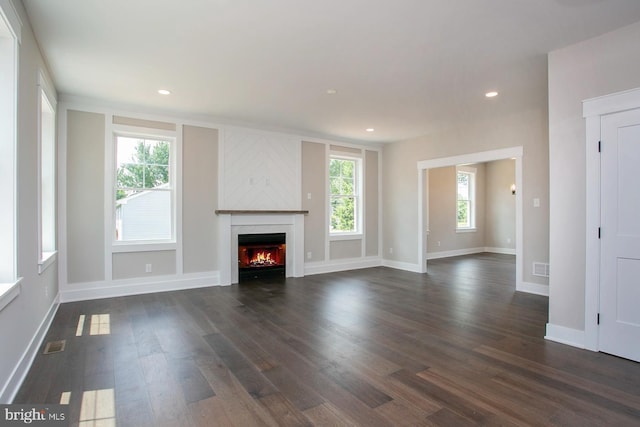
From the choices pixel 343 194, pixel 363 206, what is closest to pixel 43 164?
pixel 343 194

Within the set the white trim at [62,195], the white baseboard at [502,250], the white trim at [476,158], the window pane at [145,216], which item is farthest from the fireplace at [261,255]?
the white baseboard at [502,250]

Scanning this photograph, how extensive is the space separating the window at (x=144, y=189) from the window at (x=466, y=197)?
7.23 meters

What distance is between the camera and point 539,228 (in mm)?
4910

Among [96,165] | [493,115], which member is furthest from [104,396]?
[493,115]

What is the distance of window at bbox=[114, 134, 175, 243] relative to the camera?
4.86 m

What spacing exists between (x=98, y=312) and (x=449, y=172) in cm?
808

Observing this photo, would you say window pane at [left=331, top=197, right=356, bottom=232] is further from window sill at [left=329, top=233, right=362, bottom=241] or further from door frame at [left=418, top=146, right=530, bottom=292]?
door frame at [left=418, top=146, right=530, bottom=292]

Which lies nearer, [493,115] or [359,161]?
[493,115]

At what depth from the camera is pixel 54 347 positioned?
9.66ft

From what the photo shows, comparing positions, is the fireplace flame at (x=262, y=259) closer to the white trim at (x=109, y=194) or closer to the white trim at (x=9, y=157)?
the white trim at (x=109, y=194)

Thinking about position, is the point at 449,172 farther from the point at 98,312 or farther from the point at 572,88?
the point at 98,312

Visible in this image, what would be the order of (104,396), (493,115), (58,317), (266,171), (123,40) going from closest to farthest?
(104,396) → (123,40) → (58,317) → (493,115) → (266,171)

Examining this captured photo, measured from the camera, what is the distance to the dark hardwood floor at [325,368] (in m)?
1.98

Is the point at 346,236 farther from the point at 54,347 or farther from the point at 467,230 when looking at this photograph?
the point at 54,347
